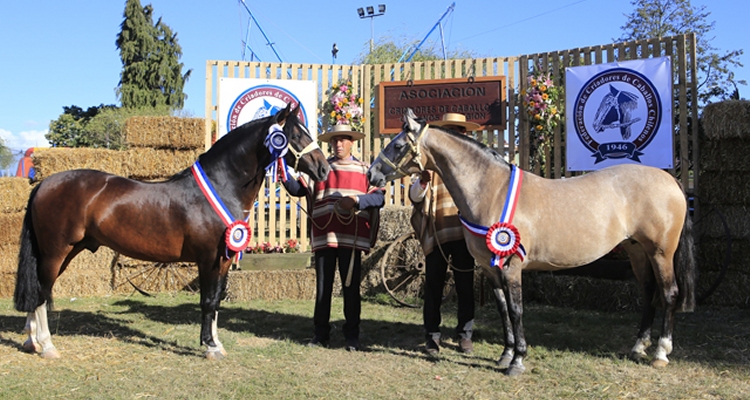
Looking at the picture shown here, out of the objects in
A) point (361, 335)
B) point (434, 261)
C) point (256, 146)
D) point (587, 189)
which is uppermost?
point (256, 146)

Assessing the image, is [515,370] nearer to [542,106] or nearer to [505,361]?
[505,361]

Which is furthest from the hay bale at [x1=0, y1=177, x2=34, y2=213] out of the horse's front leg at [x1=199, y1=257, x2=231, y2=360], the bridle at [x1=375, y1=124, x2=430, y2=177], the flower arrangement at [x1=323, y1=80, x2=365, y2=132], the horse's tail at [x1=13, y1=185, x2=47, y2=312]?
the bridle at [x1=375, y1=124, x2=430, y2=177]

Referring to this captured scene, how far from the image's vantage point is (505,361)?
15.3ft

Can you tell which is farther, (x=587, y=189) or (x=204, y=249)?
(x=204, y=249)

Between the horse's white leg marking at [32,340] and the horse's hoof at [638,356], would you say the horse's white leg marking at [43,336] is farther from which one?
the horse's hoof at [638,356]

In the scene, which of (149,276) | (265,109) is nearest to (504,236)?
(265,109)

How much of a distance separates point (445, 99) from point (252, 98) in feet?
10.2

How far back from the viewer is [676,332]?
232 inches

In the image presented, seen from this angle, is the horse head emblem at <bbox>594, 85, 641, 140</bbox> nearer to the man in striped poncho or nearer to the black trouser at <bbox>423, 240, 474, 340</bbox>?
the black trouser at <bbox>423, 240, 474, 340</bbox>

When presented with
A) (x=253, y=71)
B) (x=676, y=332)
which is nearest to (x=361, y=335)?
(x=676, y=332)

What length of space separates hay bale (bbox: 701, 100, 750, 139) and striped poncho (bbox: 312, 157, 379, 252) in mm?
4727

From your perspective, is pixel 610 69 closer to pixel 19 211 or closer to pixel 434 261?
pixel 434 261

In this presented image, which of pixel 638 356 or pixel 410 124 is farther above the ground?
pixel 410 124

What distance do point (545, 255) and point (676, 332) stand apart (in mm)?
2395
